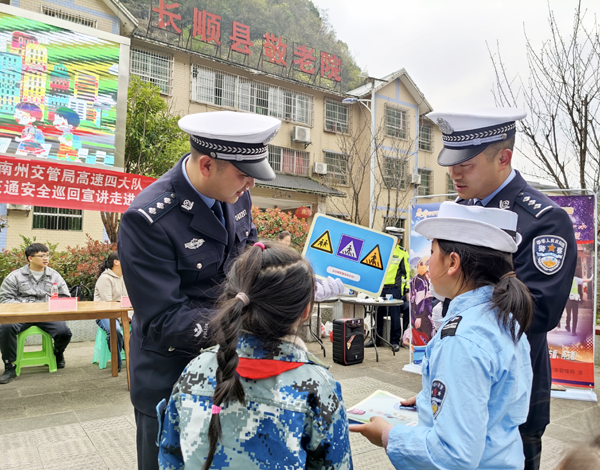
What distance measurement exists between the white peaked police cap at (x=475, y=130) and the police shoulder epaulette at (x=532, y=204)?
0.78 ft

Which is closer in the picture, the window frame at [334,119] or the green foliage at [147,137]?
the green foliage at [147,137]

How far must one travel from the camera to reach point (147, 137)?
→ 10875 millimetres

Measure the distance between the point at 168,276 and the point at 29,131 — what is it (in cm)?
667

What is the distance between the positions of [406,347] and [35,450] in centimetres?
574

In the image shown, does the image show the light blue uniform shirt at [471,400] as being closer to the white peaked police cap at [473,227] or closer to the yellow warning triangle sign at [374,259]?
the white peaked police cap at [473,227]

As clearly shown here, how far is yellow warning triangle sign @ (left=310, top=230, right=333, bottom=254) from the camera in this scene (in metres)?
3.86

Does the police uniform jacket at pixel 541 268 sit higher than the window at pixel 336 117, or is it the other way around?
the window at pixel 336 117

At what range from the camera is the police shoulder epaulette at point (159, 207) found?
5.08 ft

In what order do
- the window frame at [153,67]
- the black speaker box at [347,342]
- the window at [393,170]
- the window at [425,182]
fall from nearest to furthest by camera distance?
the black speaker box at [347,342] → the window at [393,170] → the window frame at [153,67] → the window at [425,182]

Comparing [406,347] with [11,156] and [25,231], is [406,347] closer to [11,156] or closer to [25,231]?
[11,156]

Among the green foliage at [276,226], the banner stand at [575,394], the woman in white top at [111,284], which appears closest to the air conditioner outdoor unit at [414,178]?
the green foliage at [276,226]

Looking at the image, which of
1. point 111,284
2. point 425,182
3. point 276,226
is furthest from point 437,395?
point 425,182

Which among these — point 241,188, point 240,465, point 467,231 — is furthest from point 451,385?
point 241,188

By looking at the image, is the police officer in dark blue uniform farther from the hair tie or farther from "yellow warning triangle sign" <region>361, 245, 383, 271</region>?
"yellow warning triangle sign" <region>361, 245, 383, 271</region>
